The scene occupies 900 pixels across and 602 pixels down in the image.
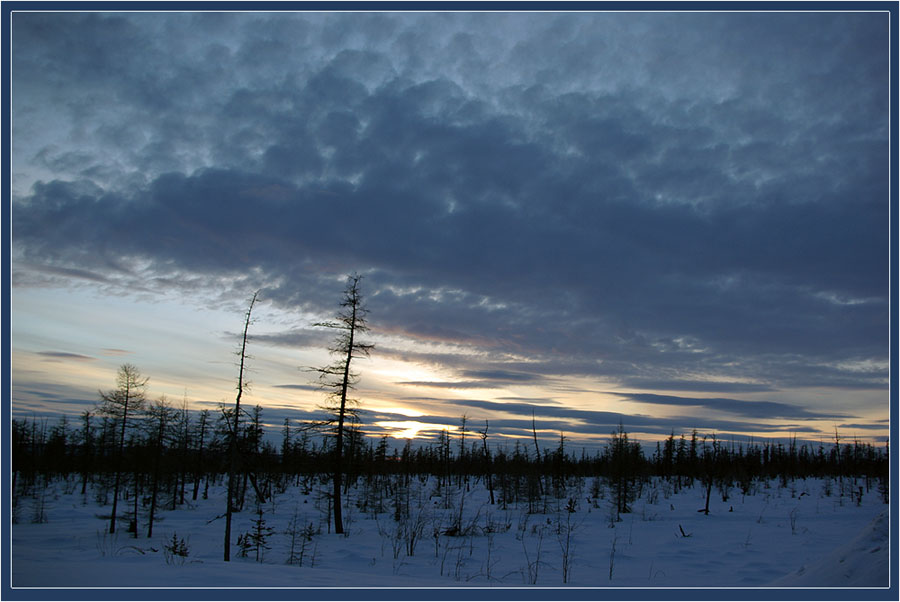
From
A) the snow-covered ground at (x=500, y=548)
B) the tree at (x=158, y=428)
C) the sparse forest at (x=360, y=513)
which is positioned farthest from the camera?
the tree at (x=158, y=428)

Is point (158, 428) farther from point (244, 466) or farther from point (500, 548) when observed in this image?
point (500, 548)

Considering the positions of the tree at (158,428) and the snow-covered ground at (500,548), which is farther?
the tree at (158,428)

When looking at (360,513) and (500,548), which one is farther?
(360,513)

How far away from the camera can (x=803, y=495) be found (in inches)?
1697

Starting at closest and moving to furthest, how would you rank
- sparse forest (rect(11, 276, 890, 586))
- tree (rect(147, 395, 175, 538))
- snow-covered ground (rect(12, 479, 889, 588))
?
1. snow-covered ground (rect(12, 479, 889, 588))
2. sparse forest (rect(11, 276, 890, 586))
3. tree (rect(147, 395, 175, 538))

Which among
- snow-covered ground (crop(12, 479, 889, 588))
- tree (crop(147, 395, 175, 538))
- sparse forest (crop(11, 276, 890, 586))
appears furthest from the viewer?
tree (crop(147, 395, 175, 538))

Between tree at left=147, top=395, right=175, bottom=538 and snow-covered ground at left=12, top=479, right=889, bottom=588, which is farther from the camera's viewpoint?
tree at left=147, top=395, right=175, bottom=538

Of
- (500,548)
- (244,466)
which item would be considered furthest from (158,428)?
(500,548)

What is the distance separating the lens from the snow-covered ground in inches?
308

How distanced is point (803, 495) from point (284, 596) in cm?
4953

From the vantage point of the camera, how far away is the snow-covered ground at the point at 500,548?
7.84m

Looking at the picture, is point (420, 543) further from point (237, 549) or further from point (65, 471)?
point (65, 471)

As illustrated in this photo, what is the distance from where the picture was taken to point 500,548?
22344mm

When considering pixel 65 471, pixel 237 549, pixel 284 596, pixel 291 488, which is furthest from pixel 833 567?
pixel 65 471
